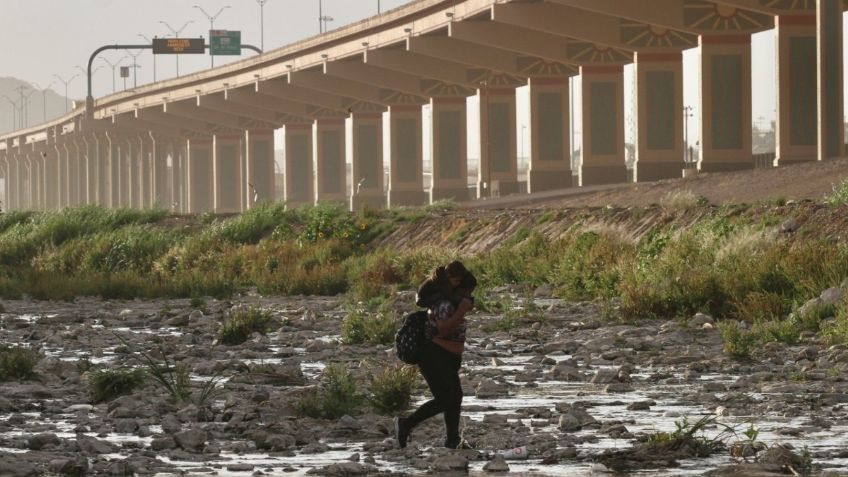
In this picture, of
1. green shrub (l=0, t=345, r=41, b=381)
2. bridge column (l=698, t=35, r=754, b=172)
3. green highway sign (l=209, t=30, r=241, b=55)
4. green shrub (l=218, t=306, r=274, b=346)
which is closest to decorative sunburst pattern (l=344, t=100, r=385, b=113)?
green highway sign (l=209, t=30, r=241, b=55)

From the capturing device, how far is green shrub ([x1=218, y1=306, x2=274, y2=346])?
2305 cm

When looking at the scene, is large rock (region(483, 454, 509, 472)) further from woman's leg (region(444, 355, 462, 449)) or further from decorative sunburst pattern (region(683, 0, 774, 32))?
decorative sunburst pattern (region(683, 0, 774, 32))

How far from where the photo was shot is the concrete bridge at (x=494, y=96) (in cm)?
6091

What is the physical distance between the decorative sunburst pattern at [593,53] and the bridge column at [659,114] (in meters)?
5.14

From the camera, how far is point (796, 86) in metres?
60.9

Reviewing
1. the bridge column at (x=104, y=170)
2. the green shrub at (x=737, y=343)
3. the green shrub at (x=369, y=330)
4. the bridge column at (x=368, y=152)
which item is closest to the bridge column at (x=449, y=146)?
the bridge column at (x=368, y=152)

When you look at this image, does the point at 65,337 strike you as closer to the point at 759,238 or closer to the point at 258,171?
the point at 759,238

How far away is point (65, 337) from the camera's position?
24516 mm

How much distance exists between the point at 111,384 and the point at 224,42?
108875 millimetres

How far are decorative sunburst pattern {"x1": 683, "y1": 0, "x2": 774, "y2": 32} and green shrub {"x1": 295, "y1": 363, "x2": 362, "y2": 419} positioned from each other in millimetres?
51766

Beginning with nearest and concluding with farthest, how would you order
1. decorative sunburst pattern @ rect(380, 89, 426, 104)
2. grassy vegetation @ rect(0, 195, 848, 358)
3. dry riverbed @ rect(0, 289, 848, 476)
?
dry riverbed @ rect(0, 289, 848, 476)
grassy vegetation @ rect(0, 195, 848, 358)
decorative sunburst pattern @ rect(380, 89, 426, 104)

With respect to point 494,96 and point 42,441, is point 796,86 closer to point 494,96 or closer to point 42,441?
point 494,96

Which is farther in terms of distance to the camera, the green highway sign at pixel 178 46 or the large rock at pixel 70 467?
the green highway sign at pixel 178 46

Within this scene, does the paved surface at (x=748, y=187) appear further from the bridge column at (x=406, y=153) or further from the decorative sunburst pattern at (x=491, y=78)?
the bridge column at (x=406, y=153)
